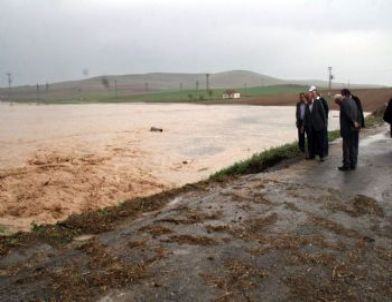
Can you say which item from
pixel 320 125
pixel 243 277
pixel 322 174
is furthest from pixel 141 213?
pixel 320 125

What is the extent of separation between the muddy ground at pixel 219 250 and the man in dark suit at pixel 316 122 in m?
3.16

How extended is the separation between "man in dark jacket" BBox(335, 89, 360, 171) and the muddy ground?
71.8 inches

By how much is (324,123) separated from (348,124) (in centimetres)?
127

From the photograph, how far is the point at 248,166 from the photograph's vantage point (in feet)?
40.6

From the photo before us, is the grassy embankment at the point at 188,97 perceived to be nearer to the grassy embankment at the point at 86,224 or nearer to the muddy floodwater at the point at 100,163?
the muddy floodwater at the point at 100,163

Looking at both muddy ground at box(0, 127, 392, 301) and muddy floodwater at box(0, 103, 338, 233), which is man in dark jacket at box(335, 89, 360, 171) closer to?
muddy ground at box(0, 127, 392, 301)

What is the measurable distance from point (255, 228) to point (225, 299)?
2.20 metres

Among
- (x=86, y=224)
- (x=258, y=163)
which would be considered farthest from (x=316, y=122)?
(x=86, y=224)

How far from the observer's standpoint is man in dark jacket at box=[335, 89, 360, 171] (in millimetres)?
10648

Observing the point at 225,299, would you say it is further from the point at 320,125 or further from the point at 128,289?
the point at 320,125

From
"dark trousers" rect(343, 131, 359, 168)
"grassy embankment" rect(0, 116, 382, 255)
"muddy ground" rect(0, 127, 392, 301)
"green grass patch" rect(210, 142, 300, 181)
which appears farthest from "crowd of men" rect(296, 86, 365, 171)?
"grassy embankment" rect(0, 116, 382, 255)

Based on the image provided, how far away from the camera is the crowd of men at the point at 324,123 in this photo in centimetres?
1071

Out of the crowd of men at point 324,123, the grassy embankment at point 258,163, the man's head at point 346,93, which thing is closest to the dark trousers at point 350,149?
the crowd of men at point 324,123

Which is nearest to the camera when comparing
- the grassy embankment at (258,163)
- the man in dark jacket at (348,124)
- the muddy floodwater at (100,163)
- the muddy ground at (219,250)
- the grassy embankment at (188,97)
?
the muddy ground at (219,250)
